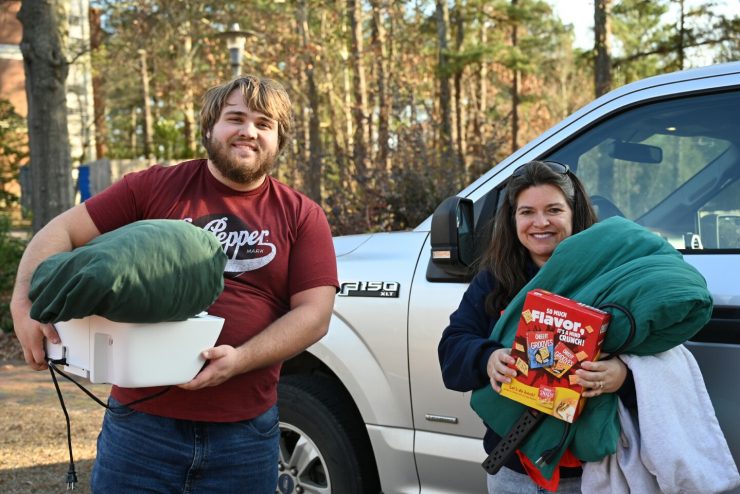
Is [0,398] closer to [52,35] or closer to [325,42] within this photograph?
[52,35]

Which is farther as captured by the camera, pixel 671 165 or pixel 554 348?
pixel 671 165

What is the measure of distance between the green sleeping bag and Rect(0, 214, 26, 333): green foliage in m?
7.98

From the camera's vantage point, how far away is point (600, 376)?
2023mm

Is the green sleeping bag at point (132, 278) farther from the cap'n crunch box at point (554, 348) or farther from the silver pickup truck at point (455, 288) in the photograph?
the silver pickup truck at point (455, 288)

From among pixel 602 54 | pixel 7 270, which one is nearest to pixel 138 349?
pixel 7 270

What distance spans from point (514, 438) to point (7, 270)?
29.0ft

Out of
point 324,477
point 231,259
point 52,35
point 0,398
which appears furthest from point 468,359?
point 52,35

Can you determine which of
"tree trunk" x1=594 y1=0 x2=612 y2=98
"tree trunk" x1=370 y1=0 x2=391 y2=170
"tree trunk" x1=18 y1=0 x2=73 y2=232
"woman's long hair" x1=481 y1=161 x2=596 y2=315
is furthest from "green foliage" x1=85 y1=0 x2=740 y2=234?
"woman's long hair" x1=481 y1=161 x2=596 y2=315

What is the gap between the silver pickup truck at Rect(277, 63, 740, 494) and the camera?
282 cm

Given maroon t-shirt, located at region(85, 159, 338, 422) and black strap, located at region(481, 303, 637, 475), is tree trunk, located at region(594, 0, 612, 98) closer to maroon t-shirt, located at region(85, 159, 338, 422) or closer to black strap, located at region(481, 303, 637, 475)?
maroon t-shirt, located at region(85, 159, 338, 422)

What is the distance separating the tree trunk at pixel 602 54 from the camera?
45.3 ft

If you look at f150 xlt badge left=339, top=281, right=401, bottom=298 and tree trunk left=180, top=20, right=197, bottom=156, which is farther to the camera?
tree trunk left=180, top=20, right=197, bottom=156

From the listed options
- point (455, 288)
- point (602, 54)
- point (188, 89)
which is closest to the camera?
point (455, 288)

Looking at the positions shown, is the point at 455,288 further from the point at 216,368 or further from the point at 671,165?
the point at 216,368
